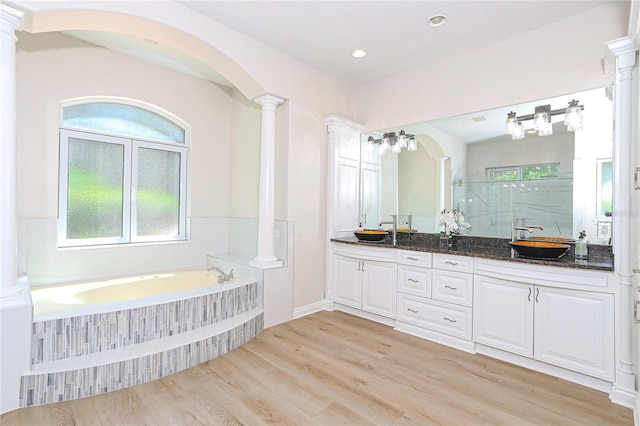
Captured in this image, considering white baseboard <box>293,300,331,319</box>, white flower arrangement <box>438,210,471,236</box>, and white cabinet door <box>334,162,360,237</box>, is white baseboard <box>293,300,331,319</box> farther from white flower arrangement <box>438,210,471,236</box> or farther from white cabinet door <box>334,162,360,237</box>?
white flower arrangement <box>438,210,471,236</box>

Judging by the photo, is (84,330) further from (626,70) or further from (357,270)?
(626,70)

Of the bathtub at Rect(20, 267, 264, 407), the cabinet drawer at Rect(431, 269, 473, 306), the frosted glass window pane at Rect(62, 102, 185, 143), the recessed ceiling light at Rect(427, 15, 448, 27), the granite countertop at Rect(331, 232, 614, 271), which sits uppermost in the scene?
the recessed ceiling light at Rect(427, 15, 448, 27)

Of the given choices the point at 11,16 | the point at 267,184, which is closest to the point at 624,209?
the point at 267,184

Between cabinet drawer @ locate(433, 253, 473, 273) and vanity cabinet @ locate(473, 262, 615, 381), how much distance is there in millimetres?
114

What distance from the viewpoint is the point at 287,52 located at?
11.6ft

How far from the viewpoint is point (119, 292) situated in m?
3.38

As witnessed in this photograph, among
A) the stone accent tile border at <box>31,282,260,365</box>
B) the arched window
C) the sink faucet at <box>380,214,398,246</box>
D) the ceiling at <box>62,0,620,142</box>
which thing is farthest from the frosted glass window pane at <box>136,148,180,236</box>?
the sink faucet at <box>380,214,398,246</box>

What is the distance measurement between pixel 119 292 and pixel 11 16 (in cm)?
244

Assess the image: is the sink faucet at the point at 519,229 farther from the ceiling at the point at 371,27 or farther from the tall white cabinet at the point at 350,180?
the ceiling at the point at 371,27

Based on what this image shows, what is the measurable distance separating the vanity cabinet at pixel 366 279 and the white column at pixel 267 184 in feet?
2.59

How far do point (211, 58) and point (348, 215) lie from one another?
7.57 feet

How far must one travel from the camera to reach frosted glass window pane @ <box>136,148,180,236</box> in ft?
13.1

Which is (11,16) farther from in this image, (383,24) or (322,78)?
(322,78)

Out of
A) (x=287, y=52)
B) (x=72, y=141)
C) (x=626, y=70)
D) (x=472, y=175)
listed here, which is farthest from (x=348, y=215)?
(x=72, y=141)
